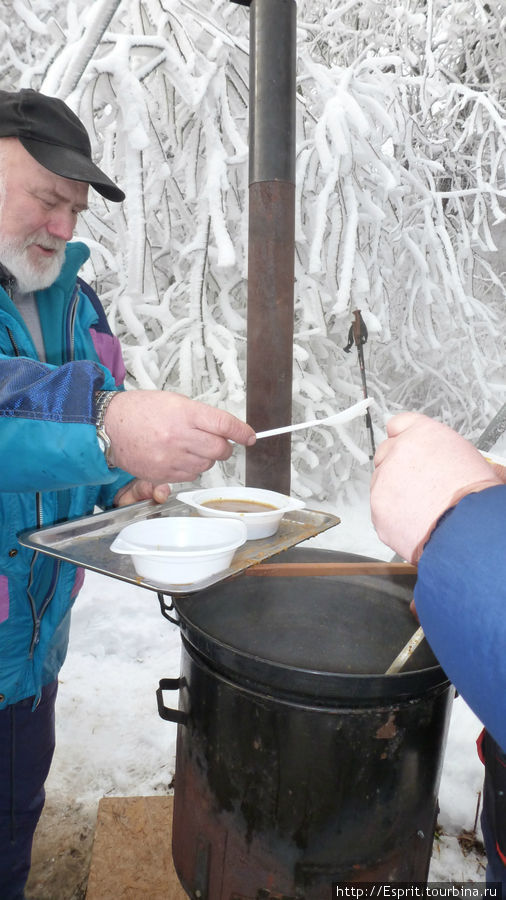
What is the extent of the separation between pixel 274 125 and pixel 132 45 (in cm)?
162

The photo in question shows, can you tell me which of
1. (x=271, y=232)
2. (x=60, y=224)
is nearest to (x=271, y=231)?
(x=271, y=232)

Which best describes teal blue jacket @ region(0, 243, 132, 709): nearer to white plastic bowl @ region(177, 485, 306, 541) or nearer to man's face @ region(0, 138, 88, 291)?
man's face @ region(0, 138, 88, 291)

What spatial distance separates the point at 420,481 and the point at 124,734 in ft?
8.08

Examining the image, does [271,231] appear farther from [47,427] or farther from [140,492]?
[47,427]

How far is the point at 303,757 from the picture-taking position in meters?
1.24

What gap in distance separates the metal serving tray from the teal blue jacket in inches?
5.3

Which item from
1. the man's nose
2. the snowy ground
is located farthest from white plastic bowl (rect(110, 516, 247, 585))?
the snowy ground

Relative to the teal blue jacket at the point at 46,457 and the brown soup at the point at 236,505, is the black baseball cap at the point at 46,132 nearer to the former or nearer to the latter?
the teal blue jacket at the point at 46,457

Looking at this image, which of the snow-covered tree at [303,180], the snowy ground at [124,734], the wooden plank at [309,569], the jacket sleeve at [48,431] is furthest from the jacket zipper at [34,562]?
the snow-covered tree at [303,180]

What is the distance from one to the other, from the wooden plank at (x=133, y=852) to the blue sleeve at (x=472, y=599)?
181 cm

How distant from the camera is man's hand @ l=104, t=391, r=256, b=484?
115 cm

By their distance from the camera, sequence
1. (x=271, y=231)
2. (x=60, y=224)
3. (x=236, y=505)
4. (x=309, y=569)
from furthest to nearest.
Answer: (x=271, y=231), (x=60, y=224), (x=236, y=505), (x=309, y=569)

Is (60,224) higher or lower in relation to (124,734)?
higher

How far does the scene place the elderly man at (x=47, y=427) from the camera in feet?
3.62
